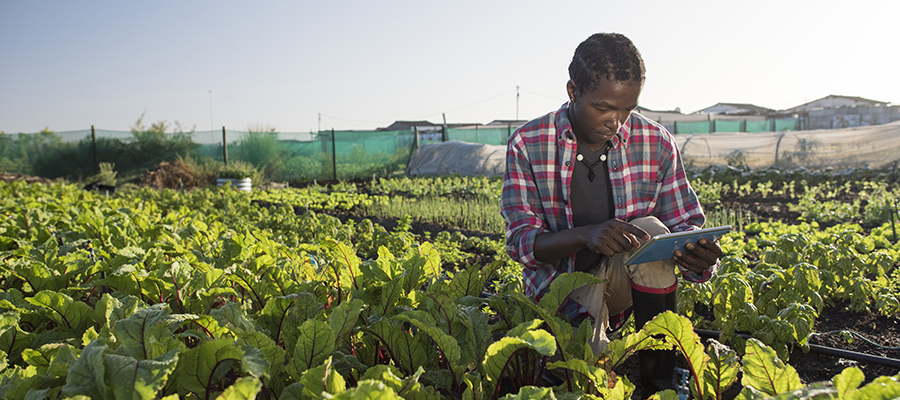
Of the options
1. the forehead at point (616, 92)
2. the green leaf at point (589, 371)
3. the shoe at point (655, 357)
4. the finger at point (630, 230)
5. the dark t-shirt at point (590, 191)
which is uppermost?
the forehead at point (616, 92)

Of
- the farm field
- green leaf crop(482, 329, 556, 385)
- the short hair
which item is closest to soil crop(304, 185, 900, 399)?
the farm field

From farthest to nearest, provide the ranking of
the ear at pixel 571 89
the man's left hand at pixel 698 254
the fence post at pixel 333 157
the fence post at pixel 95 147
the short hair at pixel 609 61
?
1. the fence post at pixel 333 157
2. the fence post at pixel 95 147
3. the ear at pixel 571 89
4. the short hair at pixel 609 61
5. the man's left hand at pixel 698 254

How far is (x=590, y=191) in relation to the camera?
217 centimetres

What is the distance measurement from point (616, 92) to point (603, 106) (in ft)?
0.22

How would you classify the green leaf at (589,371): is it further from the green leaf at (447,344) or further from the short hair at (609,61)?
the short hair at (609,61)

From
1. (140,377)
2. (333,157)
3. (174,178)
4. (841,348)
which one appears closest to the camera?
(140,377)

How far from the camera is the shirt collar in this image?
2088mm

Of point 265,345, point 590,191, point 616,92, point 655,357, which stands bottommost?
point 655,357

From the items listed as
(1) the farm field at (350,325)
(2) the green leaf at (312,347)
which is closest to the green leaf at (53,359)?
(1) the farm field at (350,325)

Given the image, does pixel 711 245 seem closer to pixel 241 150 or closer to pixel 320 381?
pixel 320 381

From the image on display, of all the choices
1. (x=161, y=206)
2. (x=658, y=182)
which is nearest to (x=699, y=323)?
Result: (x=658, y=182)

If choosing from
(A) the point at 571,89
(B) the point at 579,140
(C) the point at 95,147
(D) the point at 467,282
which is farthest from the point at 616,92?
(C) the point at 95,147

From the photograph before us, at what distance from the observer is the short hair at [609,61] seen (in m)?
1.81

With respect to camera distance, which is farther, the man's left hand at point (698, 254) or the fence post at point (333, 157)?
the fence post at point (333, 157)
